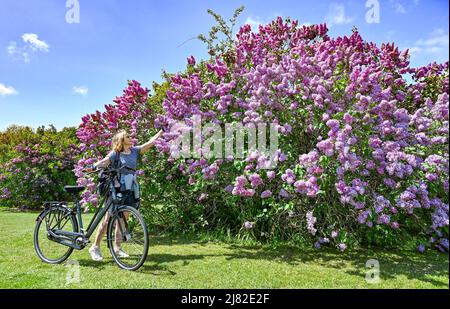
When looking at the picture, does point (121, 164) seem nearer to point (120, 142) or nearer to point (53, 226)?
point (120, 142)

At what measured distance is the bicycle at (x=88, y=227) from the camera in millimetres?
4605

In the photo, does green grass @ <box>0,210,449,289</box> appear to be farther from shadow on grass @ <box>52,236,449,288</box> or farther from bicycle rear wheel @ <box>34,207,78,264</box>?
bicycle rear wheel @ <box>34,207,78,264</box>

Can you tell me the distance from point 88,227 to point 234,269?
193cm

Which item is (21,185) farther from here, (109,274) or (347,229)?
(347,229)

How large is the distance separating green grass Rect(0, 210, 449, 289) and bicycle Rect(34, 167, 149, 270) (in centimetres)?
18

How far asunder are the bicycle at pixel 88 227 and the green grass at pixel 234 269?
18 centimetres

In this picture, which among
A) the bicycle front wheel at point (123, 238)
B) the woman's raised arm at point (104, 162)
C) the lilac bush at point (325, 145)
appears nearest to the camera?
the bicycle front wheel at point (123, 238)

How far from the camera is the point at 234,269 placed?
14.7 feet

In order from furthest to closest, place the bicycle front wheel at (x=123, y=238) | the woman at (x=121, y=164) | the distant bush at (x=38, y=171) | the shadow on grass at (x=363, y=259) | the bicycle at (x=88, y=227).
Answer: the distant bush at (x=38, y=171) → the woman at (x=121, y=164) → the bicycle at (x=88, y=227) → the bicycle front wheel at (x=123, y=238) → the shadow on grass at (x=363, y=259)

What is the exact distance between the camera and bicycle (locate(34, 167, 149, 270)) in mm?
4605

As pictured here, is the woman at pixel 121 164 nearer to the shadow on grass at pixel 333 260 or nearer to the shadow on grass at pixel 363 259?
the shadow on grass at pixel 333 260

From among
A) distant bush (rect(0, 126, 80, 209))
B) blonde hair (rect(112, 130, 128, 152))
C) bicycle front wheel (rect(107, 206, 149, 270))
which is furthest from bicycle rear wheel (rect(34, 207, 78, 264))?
distant bush (rect(0, 126, 80, 209))

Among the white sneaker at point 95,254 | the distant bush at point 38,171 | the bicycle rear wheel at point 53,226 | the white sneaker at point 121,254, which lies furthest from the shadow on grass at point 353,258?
the distant bush at point 38,171
